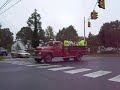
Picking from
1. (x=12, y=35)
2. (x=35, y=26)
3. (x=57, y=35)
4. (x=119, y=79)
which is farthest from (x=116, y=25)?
(x=119, y=79)

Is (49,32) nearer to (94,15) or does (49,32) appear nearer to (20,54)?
(20,54)

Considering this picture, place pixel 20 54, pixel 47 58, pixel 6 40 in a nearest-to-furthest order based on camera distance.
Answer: pixel 47 58 → pixel 20 54 → pixel 6 40

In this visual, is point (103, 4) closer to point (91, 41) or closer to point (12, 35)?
point (91, 41)

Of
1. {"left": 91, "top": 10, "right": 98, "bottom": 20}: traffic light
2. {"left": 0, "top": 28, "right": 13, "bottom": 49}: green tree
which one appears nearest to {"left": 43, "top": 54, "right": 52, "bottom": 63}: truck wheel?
{"left": 91, "top": 10, "right": 98, "bottom": 20}: traffic light

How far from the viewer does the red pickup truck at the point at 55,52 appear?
2941 centimetres

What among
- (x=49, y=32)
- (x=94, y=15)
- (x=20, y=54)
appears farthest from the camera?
(x=49, y=32)

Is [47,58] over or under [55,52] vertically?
under

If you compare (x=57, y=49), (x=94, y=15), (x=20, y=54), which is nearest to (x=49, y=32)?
(x=20, y=54)

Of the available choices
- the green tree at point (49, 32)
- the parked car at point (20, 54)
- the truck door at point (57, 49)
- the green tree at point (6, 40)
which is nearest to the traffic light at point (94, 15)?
the truck door at point (57, 49)

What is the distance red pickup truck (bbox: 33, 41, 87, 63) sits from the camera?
2941 centimetres

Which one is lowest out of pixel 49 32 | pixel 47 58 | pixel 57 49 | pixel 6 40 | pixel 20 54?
pixel 47 58

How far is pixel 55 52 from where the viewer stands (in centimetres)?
3011

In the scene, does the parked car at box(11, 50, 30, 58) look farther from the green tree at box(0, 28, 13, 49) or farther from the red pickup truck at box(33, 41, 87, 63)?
the green tree at box(0, 28, 13, 49)

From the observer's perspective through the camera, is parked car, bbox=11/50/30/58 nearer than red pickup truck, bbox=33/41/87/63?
No
